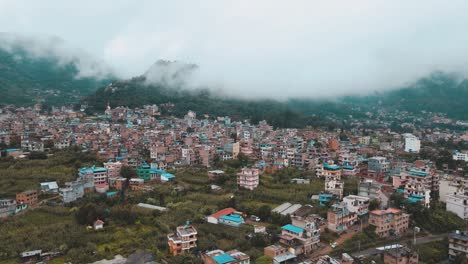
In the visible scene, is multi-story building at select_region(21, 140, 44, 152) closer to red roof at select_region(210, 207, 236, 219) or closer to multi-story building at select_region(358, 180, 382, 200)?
red roof at select_region(210, 207, 236, 219)

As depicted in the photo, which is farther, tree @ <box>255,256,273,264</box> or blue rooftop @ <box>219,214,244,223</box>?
blue rooftop @ <box>219,214,244,223</box>

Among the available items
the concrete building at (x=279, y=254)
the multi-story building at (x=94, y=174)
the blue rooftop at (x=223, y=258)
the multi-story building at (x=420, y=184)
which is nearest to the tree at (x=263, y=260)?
the concrete building at (x=279, y=254)

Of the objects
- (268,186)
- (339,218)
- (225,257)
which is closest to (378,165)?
(268,186)

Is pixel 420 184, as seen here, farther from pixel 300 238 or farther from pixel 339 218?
pixel 300 238

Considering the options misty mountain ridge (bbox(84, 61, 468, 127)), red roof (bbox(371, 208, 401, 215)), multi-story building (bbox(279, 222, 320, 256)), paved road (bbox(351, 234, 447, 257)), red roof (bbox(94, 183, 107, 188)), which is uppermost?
misty mountain ridge (bbox(84, 61, 468, 127))

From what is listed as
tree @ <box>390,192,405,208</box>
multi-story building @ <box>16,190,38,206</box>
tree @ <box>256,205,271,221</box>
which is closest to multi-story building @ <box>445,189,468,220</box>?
tree @ <box>390,192,405,208</box>

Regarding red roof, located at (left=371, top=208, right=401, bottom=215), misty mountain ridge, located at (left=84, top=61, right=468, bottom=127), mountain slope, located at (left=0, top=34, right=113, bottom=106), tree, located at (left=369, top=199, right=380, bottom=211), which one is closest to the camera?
red roof, located at (left=371, top=208, right=401, bottom=215)

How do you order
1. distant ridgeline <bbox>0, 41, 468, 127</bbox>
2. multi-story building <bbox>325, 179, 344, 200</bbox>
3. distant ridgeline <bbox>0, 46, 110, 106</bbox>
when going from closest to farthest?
multi-story building <bbox>325, 179, 344, 200</bbox> < distant ridgeline <bbox>0, 41, 468, 127</bbox> < distant ridgeline <bbox>0, 46, 110, 106</bbox>

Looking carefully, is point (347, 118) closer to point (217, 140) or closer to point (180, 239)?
point (217, 140)
